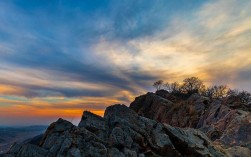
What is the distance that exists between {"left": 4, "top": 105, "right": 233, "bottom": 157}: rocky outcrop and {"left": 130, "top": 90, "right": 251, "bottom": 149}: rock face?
42.1 ft

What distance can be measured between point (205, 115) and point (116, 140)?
53990 mm

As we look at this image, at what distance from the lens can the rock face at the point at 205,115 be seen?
44.6m

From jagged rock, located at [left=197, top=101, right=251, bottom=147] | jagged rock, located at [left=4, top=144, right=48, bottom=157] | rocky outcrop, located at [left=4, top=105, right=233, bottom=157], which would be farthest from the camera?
jagged rock, located at [left=197, top=101, right=251, bottom=147]

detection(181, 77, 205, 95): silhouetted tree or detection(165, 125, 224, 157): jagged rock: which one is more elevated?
detection(181, 77, 205, 95): silhouetted tree

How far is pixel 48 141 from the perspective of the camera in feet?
85.9

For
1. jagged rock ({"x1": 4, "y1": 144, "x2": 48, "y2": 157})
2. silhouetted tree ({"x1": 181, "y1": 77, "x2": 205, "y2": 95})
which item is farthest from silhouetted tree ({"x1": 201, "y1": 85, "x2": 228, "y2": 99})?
jagged rock ({"x1": 4, "y1": 144, "x2": 48, "y2": 157})

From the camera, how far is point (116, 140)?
27109mm

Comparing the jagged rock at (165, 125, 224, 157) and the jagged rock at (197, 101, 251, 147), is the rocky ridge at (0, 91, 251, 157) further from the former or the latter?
the jagged rock at (197, 101, 251, 147)

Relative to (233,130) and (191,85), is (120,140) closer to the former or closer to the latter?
(233,130)

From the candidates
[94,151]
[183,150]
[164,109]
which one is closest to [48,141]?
[94,151]

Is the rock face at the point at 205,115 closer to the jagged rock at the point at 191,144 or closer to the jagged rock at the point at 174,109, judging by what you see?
the jagged rock at the point at 174,109

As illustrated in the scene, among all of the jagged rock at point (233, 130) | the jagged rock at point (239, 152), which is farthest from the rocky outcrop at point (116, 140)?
the jagged rock at point (233, 130)

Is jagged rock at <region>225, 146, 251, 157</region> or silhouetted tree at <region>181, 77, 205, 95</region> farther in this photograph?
silhouetted tree at <region>181, 77, 205, 95</region>

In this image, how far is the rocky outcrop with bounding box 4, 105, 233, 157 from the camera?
80.0 ft
